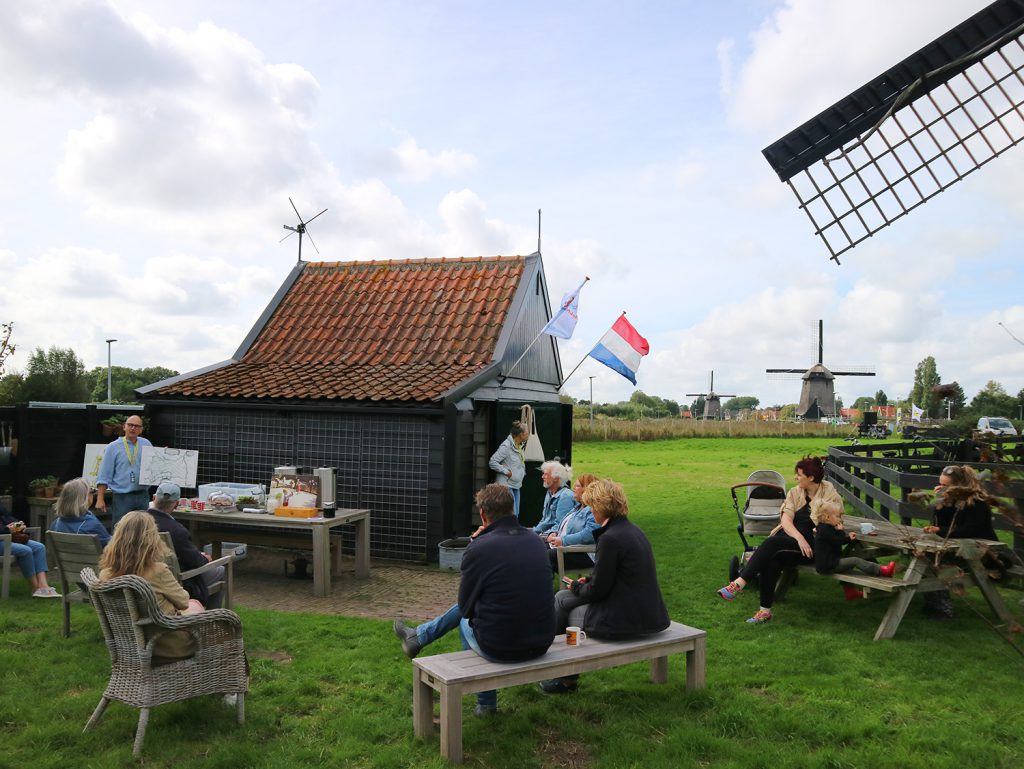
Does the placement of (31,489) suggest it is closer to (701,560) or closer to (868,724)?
(701,560)

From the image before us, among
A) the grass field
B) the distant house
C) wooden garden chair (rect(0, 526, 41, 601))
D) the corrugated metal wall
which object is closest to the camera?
the grass field

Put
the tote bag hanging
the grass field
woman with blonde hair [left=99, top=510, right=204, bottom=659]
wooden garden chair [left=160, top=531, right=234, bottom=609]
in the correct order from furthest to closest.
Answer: the tote bag hanging < wooden garden chair [left=160, top=531, right=234, bottom=609] < woman with blonde hair [left=99, top=510, right=204, bottom=659] < the grass field

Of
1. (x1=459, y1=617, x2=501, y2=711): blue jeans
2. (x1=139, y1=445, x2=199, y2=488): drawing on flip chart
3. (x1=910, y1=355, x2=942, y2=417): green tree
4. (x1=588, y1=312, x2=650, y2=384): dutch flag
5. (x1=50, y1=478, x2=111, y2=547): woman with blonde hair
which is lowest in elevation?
(x1=459, y1=617, x2=501, y2=711): blue jeans

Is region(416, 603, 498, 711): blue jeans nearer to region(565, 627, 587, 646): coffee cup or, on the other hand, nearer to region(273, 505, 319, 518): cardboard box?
region(565, 627, 587, 646): coffee cup

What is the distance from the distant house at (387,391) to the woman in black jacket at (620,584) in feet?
15.5

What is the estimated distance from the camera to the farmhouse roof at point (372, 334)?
1010cm

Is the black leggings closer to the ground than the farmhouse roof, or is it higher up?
closer to the ground

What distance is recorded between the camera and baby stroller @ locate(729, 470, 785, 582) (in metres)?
8.13

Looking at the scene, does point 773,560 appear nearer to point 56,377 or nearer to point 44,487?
point 44,487

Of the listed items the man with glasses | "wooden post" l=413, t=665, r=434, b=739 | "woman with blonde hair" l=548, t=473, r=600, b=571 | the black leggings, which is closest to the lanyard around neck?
the man with glasses

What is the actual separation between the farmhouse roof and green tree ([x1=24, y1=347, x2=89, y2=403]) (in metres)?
32.7

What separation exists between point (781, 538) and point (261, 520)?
5095mm

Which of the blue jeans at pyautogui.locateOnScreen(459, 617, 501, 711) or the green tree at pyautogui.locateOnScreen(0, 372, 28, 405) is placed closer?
the blue jeans at pyautogui.locateOnScreen(459, 617, 501, 711)

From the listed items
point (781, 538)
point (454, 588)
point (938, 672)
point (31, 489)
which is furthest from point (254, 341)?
point (938, 672)
